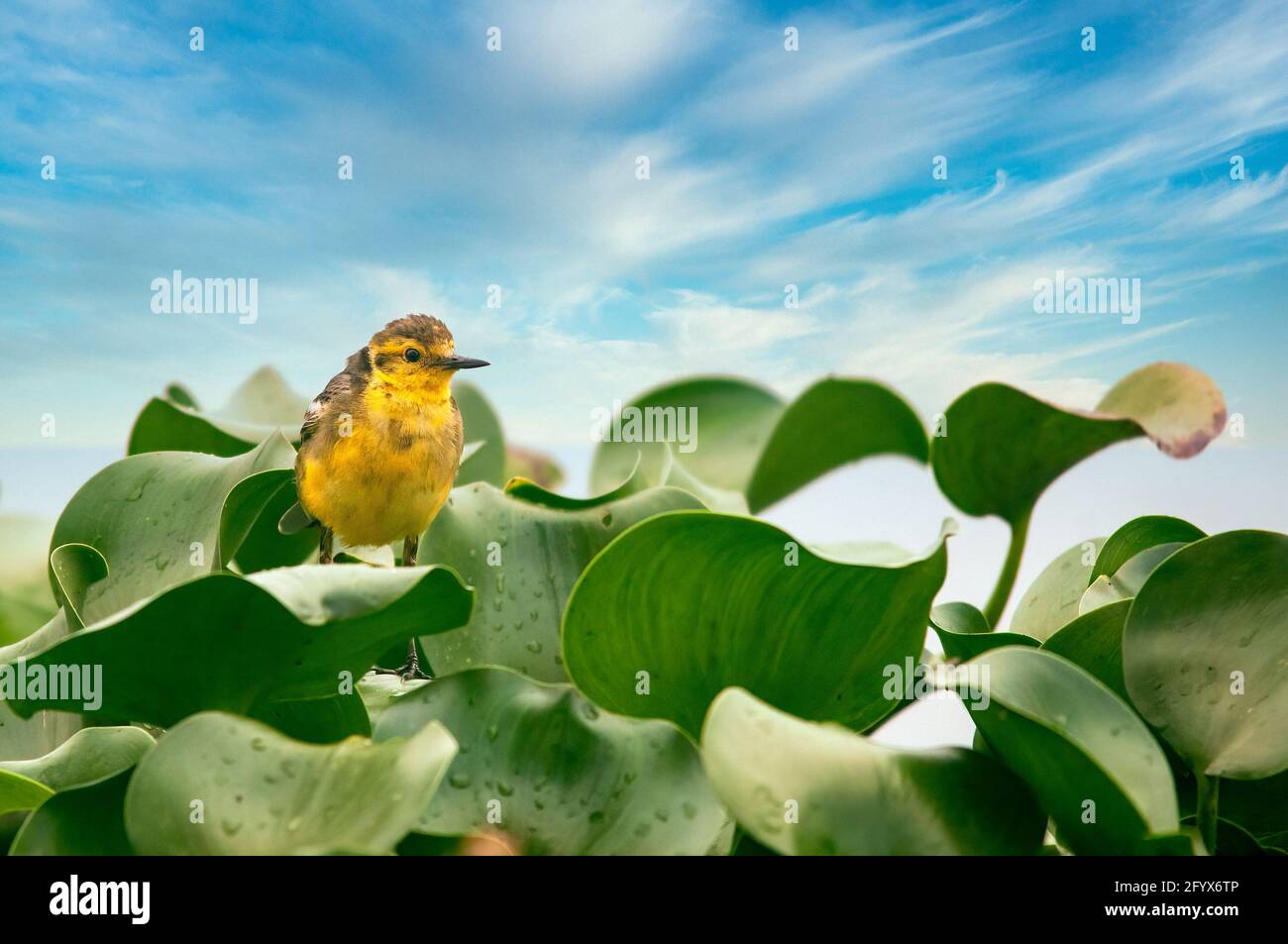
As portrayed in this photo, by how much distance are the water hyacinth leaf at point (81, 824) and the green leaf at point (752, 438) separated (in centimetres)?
35

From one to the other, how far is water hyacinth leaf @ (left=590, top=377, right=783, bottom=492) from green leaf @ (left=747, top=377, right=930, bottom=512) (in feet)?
0.30

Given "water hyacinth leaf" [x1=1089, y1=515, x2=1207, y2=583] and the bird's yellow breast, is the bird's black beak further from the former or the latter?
"water hyacinth leaf" [x1=1089, y1=515, x2=1207, y2=583]

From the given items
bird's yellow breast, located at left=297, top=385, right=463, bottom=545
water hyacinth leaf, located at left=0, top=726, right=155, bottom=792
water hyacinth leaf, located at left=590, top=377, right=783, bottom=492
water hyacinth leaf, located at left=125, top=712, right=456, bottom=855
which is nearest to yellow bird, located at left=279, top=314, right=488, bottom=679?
bird's yellow breast, located at left=297, top=385, right=463, bottom=545

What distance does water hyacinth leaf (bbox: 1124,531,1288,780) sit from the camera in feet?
1.43

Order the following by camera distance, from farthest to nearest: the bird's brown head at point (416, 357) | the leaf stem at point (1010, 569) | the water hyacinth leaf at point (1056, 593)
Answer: the bird's brown head at point (416, 357) < the leaf stem at point (1010, 569) < the water hyacinth leaf at point (1056, 593)

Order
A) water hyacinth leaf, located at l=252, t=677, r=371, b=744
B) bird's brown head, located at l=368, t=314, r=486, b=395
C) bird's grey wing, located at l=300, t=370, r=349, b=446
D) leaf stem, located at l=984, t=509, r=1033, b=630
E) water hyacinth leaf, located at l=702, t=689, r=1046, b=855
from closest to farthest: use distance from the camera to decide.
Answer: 1. water hyacinth leaf, located at l=702, t=689, r=1046, b=855
2. water hyacinth leaf, located at l=252, t=677, r=371, b=744
3. leaf stem, located at l=984, t=509, r=1033, b=630
4. bird's grey wing, located at l=300, t=370, r=349, b=446
5. bird's brown head, located at l=368, t=314, r=486, b=395

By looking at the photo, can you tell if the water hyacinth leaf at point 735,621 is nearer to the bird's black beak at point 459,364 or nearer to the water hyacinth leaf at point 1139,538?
the water hyacinth leaf at point 1139,538

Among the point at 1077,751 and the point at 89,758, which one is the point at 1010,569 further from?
the point at 89,758

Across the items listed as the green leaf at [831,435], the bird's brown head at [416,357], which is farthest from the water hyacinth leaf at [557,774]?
the bird's brown head at [416,357]

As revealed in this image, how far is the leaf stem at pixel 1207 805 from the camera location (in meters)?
0.43

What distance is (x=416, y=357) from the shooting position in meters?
1.14

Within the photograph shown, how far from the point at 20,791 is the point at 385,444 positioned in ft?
2.07
